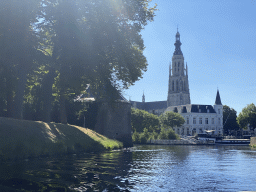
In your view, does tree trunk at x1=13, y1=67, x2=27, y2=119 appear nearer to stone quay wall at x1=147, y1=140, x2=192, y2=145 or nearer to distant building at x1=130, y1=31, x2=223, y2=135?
stone quay wall at x1=147, y1=140, x2=192, y2=145

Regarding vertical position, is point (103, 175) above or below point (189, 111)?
below

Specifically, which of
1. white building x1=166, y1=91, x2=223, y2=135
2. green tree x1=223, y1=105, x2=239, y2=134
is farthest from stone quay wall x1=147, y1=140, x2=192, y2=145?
green tree x1=223, y1=105, x2=239, y2=134

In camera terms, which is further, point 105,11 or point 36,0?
point 105,11

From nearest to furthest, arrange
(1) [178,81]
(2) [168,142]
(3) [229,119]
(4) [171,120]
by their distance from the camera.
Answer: (2) [168,142]
(4) [171,120]
(3) [229,119]
(1) [178,81]

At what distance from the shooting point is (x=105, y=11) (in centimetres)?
2405

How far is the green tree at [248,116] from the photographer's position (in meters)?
90.2

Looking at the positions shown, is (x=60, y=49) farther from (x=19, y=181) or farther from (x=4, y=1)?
(x=19, y=181)

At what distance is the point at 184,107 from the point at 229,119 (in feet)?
60.6

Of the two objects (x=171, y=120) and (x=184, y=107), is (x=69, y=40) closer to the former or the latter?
(x=171, y=120)

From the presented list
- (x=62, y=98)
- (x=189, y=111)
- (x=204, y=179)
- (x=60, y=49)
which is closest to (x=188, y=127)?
(x=189, y=111)

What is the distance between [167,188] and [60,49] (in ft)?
63.0

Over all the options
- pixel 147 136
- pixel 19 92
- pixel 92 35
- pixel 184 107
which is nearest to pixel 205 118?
pixel 184 107

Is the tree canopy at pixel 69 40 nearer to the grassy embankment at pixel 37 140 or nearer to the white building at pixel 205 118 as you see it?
the grassy embankment at pixel 37 140

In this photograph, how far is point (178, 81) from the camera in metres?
163
